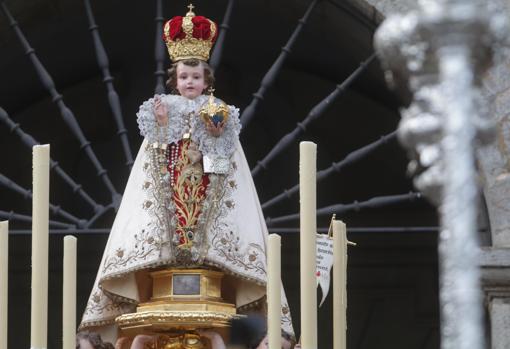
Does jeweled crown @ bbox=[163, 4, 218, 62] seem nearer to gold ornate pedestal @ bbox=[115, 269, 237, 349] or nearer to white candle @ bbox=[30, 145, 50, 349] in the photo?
gold ornate pedestal @ bbox=[115, 269, 237, 349]

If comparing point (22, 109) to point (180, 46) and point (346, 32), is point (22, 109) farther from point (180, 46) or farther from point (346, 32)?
point (180, 46)

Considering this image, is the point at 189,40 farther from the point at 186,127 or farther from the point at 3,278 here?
the point at 3,278

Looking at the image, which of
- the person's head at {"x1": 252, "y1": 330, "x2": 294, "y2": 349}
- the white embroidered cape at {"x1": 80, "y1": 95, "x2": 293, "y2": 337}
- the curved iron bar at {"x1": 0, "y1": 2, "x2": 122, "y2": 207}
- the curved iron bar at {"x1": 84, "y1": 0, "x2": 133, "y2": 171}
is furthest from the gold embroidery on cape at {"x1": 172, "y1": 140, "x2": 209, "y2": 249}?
the curved iron bar at {"x1": 0, "y1": 2, "x2": 122, "y2": 207}

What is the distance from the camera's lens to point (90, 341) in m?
5.37

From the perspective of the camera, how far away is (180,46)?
18.3 ft

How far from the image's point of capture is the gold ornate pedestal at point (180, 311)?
16.3 ft

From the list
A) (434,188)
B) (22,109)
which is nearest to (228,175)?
(434,188)

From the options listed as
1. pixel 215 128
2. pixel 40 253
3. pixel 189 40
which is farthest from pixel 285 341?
pixel 40 253

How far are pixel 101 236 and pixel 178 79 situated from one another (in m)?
5.12

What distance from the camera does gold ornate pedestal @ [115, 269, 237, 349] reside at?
4.97 m

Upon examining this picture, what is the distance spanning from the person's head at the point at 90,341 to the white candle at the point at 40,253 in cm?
124

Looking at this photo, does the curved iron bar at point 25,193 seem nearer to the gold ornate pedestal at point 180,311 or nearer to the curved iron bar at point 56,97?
the curved iron bar at point 56,97

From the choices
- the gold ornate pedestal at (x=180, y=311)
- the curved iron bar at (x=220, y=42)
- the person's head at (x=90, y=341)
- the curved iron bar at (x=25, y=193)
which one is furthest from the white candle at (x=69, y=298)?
the curved iron bar at (x=220, y=42)

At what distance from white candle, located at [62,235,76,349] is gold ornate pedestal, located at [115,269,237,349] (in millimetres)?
794
